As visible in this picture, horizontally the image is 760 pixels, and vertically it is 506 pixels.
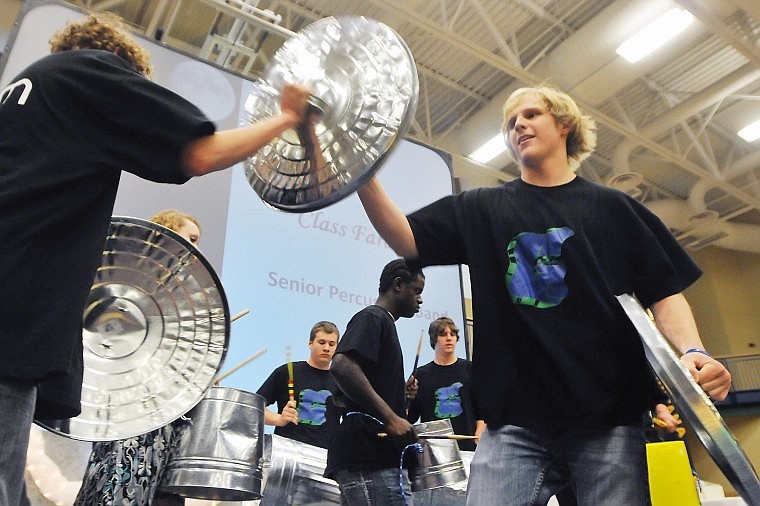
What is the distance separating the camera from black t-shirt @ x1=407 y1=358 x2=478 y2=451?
3752 millimetres

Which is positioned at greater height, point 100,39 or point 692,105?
point 692,105

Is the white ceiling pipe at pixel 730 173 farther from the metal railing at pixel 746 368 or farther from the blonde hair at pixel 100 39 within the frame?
the blonde hair at pixel 100 39

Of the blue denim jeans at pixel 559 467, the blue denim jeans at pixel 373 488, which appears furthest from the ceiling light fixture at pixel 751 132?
the blue denim jeans at pixel 559 467

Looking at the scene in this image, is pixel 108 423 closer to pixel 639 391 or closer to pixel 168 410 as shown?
pixel 168 410

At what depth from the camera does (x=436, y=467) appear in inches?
109

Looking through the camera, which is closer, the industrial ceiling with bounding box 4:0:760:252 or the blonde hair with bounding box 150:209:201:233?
the blonde hair with bounding box 150:209:201:233

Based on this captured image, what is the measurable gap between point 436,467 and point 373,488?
0.39m

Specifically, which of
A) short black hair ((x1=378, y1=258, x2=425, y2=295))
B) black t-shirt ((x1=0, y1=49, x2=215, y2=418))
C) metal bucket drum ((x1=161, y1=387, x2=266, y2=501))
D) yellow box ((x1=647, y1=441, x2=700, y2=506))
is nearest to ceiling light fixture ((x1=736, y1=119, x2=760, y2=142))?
short black hair ((x1=378, y1=258, x2=425, y2=295))

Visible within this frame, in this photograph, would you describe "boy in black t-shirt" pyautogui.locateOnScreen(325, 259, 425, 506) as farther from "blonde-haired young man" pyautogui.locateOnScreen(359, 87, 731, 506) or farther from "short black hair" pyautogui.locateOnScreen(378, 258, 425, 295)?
"blonde-haired young man" pyautogui.locateOnScreen(359, 87, 731, 506)

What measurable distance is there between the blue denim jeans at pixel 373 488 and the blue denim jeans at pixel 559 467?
3.39ft

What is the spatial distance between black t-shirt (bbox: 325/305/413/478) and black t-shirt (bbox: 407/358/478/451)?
1054 millimetres

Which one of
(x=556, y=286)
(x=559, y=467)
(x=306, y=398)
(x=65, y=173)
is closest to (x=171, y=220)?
(x=306, y=398)

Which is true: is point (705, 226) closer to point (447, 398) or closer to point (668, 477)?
point (447, 398)

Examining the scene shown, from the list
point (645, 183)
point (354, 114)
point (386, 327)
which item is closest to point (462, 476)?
point (386, 327)
